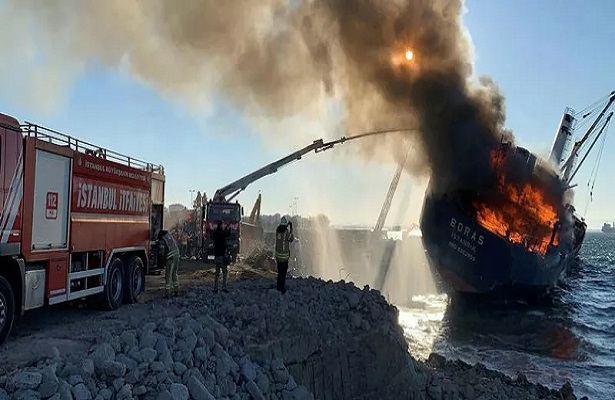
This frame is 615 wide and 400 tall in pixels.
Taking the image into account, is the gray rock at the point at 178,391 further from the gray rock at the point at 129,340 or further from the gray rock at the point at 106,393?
the gray rock at the point at 129,340

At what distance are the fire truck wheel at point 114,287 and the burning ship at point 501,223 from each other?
21.6m

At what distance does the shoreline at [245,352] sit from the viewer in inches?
251

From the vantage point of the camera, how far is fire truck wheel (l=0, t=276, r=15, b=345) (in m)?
8.26

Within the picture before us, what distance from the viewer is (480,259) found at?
99.7 feet

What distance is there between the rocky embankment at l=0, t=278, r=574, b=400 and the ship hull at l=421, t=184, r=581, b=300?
16.0 meters

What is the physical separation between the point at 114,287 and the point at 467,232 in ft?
74.0

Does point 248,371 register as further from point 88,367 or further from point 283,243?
point 283,243

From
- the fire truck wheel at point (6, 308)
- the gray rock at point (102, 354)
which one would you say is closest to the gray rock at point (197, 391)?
the gray rock at point (102, 354)

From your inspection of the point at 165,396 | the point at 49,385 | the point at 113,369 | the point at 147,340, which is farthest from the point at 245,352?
the point at 49,385

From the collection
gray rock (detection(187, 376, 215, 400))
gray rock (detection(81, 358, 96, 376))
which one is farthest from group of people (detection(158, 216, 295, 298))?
gray rock (detection(81, 358, 96, 376))

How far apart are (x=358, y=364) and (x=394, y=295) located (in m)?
29.8

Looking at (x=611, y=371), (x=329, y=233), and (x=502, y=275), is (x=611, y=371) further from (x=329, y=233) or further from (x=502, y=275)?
(x=329, y=233)

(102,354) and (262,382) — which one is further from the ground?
(102,354)

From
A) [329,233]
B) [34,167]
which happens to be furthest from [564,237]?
[329,233]
